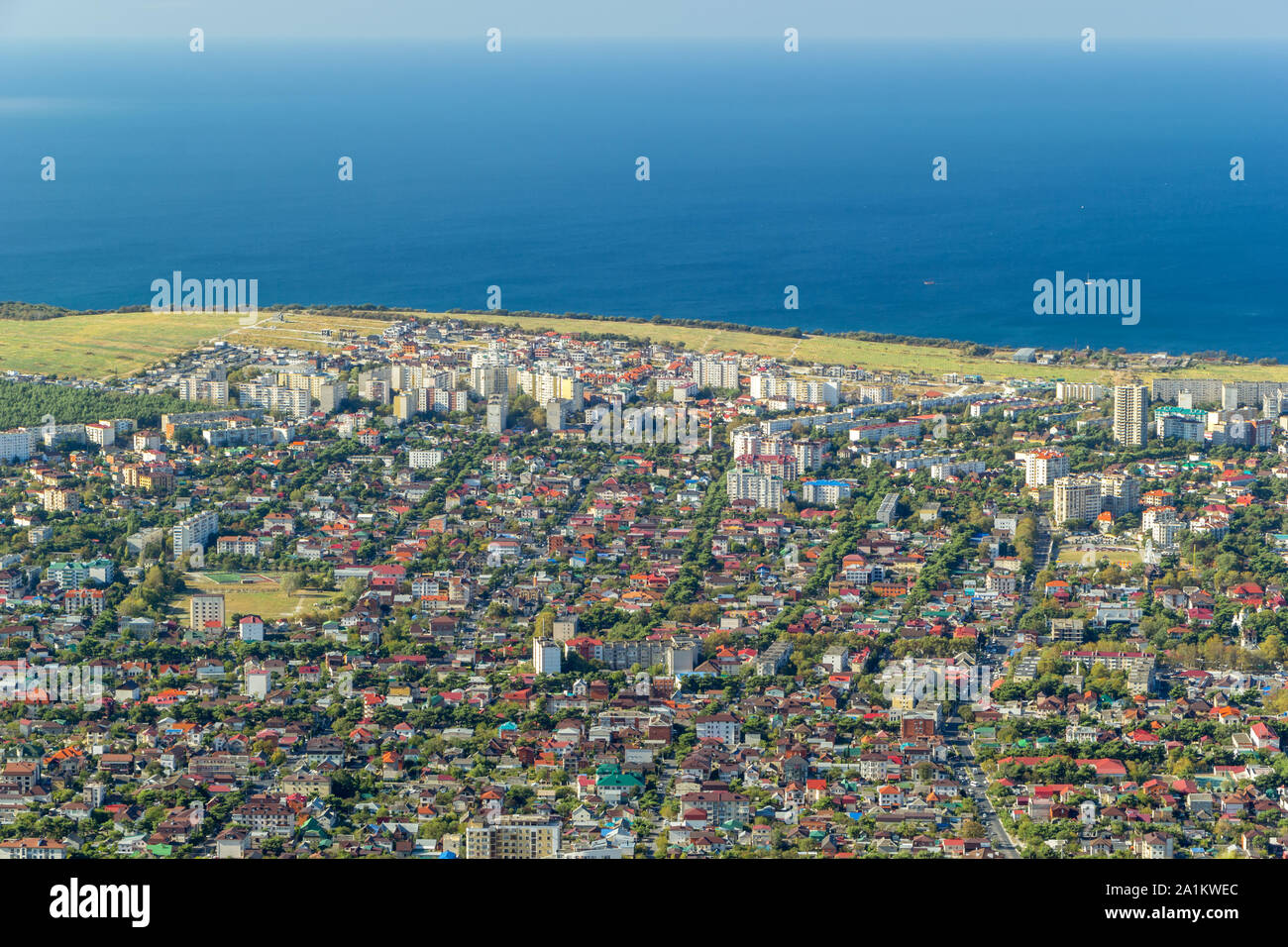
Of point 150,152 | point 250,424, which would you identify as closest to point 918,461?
point 250,424

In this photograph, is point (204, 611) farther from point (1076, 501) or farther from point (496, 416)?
point (1076, 501)

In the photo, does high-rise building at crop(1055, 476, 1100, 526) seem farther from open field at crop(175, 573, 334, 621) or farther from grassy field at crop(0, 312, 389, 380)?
grassy field at crop(0, 312, 389, 380)

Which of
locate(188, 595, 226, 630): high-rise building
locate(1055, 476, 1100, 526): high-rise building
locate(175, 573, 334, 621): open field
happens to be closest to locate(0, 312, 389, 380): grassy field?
locate(175, 573, 334, 621): open field

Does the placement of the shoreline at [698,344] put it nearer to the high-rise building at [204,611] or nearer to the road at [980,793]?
the high-rise building at [204,611]

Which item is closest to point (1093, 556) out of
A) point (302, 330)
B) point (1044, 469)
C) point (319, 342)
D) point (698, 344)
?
point (1044, 469)

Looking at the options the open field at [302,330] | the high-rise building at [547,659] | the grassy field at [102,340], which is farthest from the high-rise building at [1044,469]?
the grassy field at [102,340]
